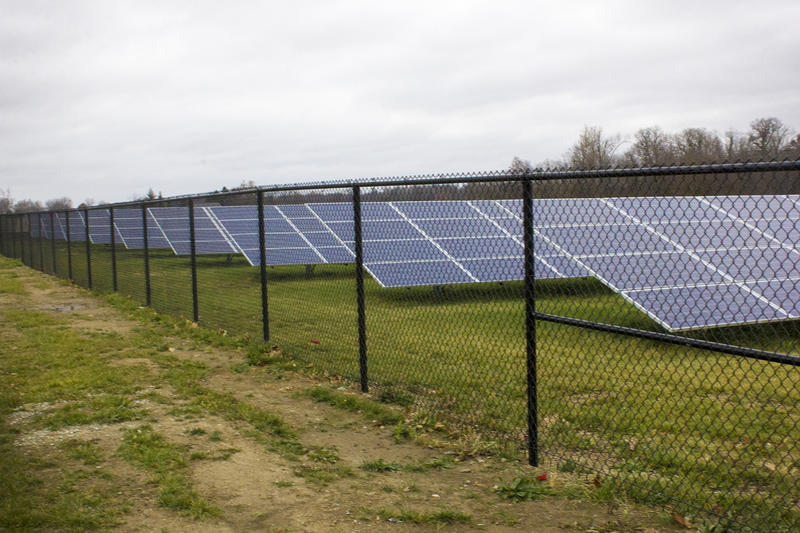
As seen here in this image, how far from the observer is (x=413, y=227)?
13180mm

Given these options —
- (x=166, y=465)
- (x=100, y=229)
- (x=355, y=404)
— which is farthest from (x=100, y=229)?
(x=166, y=465)

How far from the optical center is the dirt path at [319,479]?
4.05 metres

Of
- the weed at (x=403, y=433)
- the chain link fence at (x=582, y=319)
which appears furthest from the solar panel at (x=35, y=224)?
the weed at (x=403, y=433)

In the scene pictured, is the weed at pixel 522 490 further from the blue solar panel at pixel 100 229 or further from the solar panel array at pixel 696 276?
the blue solar panel at pixel 100 229

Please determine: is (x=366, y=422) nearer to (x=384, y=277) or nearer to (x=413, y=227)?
(x=384, y=277)

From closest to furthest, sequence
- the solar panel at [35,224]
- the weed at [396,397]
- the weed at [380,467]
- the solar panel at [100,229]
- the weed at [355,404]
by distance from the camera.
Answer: the weed at [380,467] < the weed at [355,404] < the weed at [396,397] < the solar panel at [100,229] < the solar panel at [35,224]

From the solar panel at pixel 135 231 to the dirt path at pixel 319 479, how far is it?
62.0ft

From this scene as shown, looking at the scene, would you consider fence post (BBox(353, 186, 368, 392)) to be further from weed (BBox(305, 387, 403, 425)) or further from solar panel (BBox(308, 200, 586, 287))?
solar panel (BBox(308, 200, 586, 287))

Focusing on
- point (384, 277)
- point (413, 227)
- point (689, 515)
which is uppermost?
point (413, 227)

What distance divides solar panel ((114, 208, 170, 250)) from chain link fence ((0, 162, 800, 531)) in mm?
7484

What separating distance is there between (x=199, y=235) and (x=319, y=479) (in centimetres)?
1727

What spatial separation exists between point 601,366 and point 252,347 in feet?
14.7

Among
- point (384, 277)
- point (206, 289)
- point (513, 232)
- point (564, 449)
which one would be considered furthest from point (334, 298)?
point (564, 449)

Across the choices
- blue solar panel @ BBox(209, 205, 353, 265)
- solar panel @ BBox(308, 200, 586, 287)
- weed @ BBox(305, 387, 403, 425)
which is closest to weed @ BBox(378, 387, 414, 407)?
weed @ BBox(305, 387, 403, 425)
